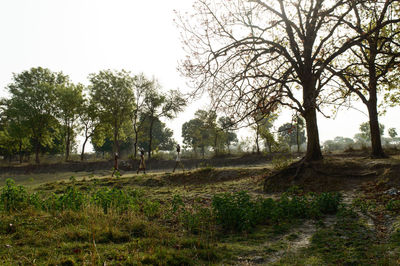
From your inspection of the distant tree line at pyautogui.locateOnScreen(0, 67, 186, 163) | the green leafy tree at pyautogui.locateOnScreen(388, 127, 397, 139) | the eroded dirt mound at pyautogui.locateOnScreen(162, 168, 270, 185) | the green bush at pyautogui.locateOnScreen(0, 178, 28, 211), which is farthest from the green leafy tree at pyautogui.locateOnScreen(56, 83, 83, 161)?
the green leafy tree at pyautogui.locateOnScreen(388, 127, 397, 139)

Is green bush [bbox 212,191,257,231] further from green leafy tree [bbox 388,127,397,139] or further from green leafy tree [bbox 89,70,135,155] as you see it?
green leafy tree [bbox 388,127,397,139]

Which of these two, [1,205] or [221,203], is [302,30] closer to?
[221,203]

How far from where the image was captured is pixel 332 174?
34.7ft

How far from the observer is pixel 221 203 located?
608cm

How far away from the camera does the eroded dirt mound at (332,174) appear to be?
9625 mm

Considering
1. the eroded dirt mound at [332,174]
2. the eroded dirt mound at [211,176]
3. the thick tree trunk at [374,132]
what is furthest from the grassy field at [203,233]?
the eroded dirt mound at [211,176]

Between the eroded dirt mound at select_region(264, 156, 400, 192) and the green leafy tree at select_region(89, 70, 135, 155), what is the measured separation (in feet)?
113

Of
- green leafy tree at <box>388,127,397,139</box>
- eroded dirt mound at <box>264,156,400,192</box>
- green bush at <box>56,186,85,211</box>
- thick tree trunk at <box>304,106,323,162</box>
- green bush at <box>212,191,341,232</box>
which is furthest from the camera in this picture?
green leafy tree at <box>388,127,397,139</box>

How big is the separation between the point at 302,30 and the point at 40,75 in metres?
47.3

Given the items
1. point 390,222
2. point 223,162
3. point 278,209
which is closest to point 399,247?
point 390,222

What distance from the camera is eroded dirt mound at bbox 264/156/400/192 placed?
379 inches

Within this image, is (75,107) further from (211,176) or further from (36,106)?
(211,176)

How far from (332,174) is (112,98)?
3714 cm

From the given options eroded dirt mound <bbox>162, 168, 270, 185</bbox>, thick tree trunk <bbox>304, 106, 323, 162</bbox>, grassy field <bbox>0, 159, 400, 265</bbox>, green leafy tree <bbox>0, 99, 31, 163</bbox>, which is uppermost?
green leafy tree <bbox>0, 99, 31, 163</bbox>
